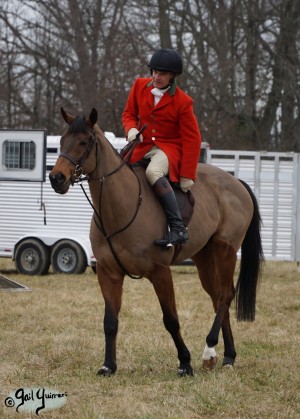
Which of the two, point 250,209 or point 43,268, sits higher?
point 250,209

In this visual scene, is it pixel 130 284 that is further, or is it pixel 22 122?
pixel 22 122

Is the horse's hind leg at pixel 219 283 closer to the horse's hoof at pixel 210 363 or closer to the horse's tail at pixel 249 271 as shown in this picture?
the horse's hoof at pixel 210 363

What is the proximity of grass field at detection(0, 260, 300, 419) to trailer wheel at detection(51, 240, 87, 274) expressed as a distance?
117 inches

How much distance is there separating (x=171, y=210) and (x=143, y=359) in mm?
1476

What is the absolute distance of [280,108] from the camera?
88.7 ft

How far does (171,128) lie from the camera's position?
7.05 m

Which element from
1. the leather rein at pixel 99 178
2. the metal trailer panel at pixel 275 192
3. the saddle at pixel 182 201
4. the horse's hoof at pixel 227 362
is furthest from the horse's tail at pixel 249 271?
the metal trailer panel at pixel 275 192

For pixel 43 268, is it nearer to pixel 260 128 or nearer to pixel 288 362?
pixel 288 362

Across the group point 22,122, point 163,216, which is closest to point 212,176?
point 163,216

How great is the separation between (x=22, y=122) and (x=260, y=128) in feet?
27.0

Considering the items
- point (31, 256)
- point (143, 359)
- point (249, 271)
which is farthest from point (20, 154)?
point (143, 359)

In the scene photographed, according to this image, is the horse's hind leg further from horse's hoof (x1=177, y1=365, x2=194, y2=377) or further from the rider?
the rider

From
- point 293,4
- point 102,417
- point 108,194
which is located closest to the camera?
point 102,417

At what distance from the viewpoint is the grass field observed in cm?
560
